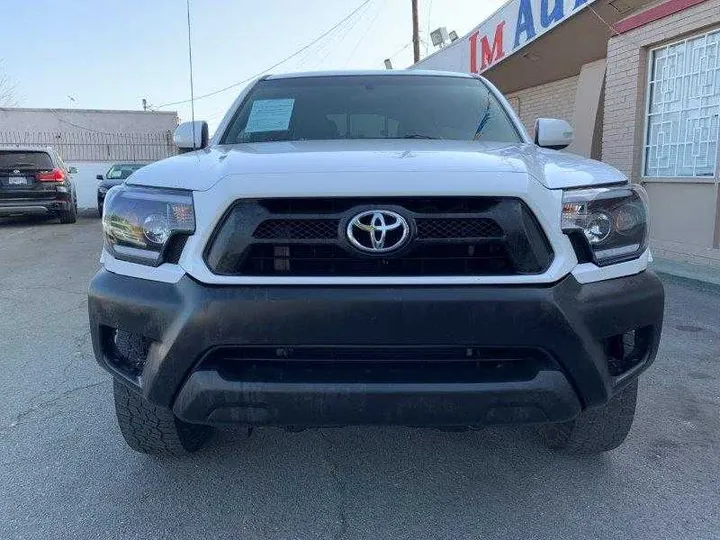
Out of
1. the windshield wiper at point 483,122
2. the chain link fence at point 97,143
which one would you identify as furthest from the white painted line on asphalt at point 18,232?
the chain link fence at point 97,143

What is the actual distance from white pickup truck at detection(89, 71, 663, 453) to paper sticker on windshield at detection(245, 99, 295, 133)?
3.73ft

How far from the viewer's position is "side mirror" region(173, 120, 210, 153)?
3467mm

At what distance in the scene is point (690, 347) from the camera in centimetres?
438

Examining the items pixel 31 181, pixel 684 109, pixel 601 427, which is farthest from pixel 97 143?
pixel 601 427

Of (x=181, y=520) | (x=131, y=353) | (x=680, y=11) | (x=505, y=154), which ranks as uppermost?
(x=680, y=11)

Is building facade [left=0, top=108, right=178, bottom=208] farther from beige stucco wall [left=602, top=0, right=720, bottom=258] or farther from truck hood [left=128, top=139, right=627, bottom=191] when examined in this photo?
truck hood [left=128, top=139, right=627, bottom=191]

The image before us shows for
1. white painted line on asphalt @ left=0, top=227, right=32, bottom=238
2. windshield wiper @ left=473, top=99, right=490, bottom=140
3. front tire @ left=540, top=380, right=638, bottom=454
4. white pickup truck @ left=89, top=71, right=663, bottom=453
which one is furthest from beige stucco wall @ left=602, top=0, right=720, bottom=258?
white painted line on asphalt @ left=0, top=227, right=32, bottom=238

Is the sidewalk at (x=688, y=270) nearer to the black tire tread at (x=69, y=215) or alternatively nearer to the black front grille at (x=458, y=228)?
the black front grille at (x=458, y=228)

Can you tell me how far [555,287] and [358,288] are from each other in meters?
0.63

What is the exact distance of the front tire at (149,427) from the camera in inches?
94.7

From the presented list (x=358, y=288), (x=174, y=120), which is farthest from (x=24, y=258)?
(x=174, y=120)

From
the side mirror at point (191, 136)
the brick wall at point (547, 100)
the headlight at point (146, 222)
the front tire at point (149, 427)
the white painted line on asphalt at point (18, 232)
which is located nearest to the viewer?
the headlight at point (146, 222)

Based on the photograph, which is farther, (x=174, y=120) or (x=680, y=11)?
(x=174, y=120)

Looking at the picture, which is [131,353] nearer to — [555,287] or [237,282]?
[237,282]
